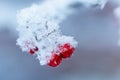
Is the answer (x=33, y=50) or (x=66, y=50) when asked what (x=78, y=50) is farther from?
(x=33, y=50)

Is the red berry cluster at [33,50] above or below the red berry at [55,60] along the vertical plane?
above

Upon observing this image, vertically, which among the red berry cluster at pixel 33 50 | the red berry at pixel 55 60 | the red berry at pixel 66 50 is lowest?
the red berry at pixel 55 60

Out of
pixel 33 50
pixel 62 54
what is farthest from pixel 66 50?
pixel 33 50

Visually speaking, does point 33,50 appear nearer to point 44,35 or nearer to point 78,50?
point 44,35
